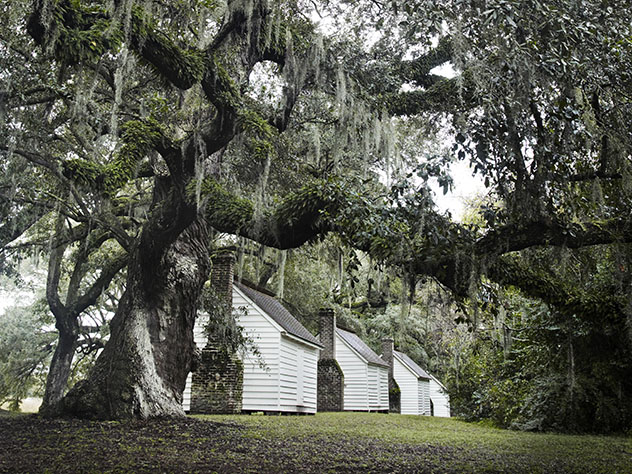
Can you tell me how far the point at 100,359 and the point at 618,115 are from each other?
8565 millimetres

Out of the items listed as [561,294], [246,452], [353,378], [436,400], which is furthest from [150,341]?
[436,400]

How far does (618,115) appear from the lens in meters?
5.64

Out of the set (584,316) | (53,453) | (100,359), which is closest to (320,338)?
(100,359)

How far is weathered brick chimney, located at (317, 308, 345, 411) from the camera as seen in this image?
21.5m

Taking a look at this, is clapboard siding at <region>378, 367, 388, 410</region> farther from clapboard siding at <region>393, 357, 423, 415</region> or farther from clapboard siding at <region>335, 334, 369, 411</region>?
clapboard siding at <region>393, 357, 423, 415</region>

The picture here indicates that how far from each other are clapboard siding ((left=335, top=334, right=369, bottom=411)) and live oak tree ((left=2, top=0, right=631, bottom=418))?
46.3 feet

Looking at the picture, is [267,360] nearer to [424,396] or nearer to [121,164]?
[121,164]

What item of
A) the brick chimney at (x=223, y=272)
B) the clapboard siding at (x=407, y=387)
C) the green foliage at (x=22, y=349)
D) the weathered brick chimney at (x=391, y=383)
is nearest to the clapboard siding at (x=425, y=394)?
the clapboard siding at (x=407, y=387)

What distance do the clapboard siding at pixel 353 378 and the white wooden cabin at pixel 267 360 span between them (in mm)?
6742

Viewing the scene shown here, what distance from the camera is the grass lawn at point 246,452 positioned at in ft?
16.0

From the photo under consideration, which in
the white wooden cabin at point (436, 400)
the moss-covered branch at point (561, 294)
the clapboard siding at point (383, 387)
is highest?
the moss-covered branch at point (561, 294)

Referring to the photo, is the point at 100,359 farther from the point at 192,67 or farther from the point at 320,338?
the point at 320,338

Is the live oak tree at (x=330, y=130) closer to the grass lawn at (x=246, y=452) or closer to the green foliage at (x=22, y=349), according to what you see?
the grass lawn at (x=246, y=452)

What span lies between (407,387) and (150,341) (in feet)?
83.2
